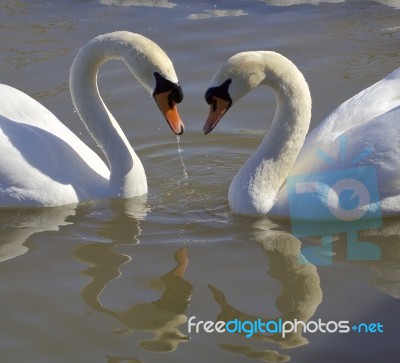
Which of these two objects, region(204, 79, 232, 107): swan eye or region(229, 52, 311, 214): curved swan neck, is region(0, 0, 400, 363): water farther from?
region(204, 79, 232, 107): swan eye

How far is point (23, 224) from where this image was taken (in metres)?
7.89

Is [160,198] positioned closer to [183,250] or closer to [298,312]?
[183,250]

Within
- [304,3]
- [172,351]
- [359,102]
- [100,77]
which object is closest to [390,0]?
[304,3]

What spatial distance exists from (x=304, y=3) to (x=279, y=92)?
5.21 meters

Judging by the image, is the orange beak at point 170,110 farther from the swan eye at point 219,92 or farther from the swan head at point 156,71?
the swan eye at point 219,92

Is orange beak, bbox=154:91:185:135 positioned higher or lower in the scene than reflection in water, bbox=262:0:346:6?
lower

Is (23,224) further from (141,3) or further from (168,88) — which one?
(141,3)

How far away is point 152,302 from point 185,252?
724mm

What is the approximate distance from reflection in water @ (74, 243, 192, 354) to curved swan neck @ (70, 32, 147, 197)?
828mm

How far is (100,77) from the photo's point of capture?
10727 millimetres

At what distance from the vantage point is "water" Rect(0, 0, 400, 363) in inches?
243

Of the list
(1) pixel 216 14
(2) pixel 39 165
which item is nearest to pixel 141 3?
(1) pixel 216 14

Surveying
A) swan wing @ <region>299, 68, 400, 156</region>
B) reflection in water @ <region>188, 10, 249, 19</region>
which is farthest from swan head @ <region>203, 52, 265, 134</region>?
reflection in water @ <region>188, 10, 249, 19</region>

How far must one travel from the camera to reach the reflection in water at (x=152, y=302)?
6250 millimetres
